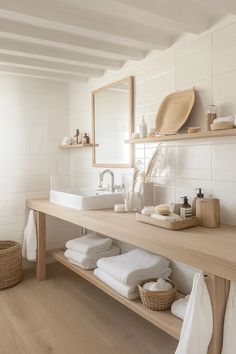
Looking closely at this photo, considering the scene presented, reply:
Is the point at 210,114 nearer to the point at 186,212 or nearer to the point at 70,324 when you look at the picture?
the point at 186,212

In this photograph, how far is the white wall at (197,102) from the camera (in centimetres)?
190

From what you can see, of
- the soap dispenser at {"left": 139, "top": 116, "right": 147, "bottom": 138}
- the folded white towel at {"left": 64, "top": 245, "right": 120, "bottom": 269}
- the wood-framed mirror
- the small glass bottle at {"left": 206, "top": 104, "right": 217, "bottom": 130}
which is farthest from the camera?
the wood-framed mirror

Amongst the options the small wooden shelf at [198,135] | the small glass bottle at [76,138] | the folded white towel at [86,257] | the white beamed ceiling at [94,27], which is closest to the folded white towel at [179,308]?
the folded white towel at [86,257]

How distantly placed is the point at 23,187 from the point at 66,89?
1258 millimetres

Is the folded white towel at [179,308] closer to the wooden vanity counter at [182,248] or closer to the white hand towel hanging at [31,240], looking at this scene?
the wooden vanity counter at [182,248]

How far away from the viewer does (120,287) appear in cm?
207

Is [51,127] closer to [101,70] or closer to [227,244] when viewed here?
[101,70]

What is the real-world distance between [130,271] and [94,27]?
1628mm

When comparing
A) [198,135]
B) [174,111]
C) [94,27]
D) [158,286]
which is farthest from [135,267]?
[94,27]

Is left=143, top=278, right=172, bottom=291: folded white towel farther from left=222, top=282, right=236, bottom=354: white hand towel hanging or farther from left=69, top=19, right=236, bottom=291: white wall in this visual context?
left=222, top=282, right=236, bottom=354: white hand towel hanging

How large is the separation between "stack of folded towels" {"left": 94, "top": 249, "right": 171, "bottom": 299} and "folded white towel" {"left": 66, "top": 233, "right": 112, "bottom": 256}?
220 millimetres

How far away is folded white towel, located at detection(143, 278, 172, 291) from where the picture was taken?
6.39ft

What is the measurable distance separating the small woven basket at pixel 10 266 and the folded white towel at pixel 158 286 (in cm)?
152

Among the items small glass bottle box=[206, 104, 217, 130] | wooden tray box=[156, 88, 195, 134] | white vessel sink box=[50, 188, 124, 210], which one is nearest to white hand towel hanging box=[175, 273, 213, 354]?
small glass bottle box=[206, 104, 217, 130]
